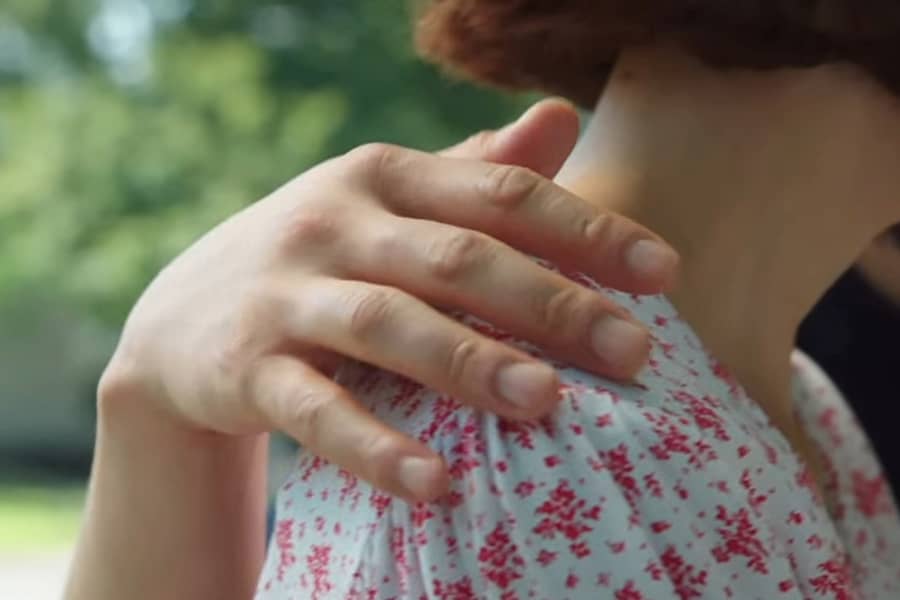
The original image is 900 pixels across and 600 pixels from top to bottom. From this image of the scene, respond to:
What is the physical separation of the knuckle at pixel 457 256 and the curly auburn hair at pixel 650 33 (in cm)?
17

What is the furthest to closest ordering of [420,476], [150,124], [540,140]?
[150,124] → [540,140] → [420,476]

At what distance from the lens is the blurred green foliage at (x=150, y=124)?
71.1 inches

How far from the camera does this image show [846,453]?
921mm

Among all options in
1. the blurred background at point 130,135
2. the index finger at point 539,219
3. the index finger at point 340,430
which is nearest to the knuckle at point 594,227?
the index finger at point 539,219

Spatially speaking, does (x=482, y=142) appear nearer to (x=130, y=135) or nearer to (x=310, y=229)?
(x=310, y=229)

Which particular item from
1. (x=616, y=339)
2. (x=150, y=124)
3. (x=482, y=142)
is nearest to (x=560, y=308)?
(x=616, y=339)

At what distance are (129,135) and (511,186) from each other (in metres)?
1.33

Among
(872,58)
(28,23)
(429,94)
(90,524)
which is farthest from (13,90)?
(872,58)

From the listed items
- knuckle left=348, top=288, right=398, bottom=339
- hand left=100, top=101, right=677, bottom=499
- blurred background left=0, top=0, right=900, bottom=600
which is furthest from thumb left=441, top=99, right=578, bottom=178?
blurred background left=0, top=0, right=900, bottom=600

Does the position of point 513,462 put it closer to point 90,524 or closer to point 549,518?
point 549,518

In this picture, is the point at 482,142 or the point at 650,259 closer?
the point at 650,259

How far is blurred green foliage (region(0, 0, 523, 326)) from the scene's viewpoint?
1.80 m

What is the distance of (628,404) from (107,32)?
1.43 metres

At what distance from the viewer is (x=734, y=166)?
2.25ft
